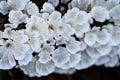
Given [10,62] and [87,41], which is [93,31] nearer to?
[87,41]

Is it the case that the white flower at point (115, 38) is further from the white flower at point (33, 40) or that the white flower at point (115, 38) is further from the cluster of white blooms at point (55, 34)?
the white flower at point (33, 40)

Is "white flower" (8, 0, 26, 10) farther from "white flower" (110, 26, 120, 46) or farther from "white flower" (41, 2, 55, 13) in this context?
"white flower" (110, 26, 120, 46)

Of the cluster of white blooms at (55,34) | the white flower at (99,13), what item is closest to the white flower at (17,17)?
the cluster of white blooms at (55,34)

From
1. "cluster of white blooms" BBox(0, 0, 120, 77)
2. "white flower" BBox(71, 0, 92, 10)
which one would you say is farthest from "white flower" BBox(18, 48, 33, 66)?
"white flower" BBox(71, 0, 92, 10)

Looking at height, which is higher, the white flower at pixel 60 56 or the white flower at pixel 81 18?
the white flower at pixel 81 18

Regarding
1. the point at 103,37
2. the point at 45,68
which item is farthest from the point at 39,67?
the point at 103,37
